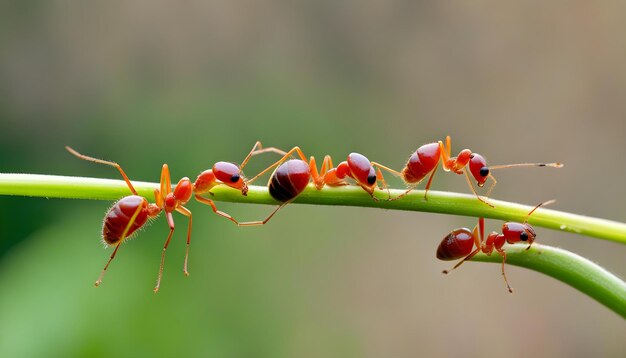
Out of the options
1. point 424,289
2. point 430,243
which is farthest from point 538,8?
point 424,289

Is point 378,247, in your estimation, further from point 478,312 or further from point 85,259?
point 85,259

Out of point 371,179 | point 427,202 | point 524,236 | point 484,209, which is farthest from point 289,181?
point 524,236

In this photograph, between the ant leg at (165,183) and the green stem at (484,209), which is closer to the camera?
the green stem at (484,209)

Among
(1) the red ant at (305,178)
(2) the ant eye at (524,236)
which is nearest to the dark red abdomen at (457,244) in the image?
(2) the ant eye at (524,236)

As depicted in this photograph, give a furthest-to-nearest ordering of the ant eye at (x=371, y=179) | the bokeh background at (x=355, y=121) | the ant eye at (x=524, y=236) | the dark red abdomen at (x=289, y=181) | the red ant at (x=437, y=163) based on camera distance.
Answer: the bokeh background at (x=355, y=121)
the red ant at (x=437, y=163)
the ant eye at (x=524, y=236)
the ant eye at (x=371, y=179)
the dark red abdomen at (x=289, y=181)

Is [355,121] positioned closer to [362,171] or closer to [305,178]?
[362,171]

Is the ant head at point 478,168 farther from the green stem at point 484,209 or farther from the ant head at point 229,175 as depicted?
the ant head at point 229,175

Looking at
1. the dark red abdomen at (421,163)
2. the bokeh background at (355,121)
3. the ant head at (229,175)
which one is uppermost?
the dark red abdomen at (421,163)
